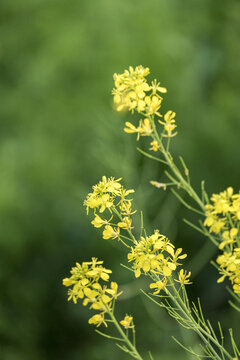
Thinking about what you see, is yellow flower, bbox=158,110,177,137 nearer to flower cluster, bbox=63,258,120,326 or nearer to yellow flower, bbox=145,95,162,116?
yellow flower, bbox=145,95,162,116

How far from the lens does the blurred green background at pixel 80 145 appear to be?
254 centimetres

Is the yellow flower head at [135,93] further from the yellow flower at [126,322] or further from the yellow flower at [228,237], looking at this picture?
the yellow flower at [126,322]

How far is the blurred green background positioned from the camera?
99.9 inches

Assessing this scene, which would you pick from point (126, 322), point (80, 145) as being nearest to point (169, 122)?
point (126, 322)

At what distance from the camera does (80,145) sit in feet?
9.59

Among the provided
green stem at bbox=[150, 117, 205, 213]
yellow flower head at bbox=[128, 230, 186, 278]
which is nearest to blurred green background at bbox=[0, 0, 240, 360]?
green stem at bbox=[150, 117, 205, 213]

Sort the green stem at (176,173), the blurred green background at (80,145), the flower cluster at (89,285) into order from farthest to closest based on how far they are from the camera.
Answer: the blurred green background at (80,145)
the green stem at (176,173)
the flower cluster at (89,285)

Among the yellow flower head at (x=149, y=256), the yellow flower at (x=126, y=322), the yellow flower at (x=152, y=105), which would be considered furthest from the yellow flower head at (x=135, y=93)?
the yellow flower at (x=126, y=322)

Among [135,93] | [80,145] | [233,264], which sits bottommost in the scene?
[233,264]

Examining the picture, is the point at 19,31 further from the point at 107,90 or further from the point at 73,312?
the point at 73,312

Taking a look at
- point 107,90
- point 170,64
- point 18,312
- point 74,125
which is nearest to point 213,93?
point 170,64

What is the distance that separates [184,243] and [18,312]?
968 millimetres

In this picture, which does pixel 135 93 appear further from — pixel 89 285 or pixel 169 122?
pixel 89 285

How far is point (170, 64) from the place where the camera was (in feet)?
10.2
